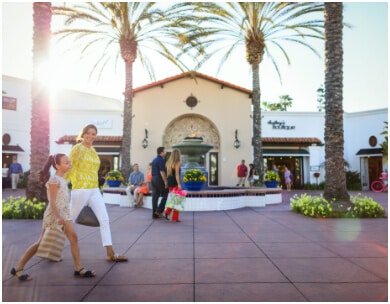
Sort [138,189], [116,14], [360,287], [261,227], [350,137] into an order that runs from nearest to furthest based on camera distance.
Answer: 1. [360,287]
2. [261,227]
3. [138,189]
4. [116,14]
5. [350,137]

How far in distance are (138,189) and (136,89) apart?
40.1 ft

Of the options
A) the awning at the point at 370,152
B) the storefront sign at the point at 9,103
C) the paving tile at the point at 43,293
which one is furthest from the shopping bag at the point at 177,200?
the storefront sign at the point at 9,103

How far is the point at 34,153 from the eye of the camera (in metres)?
9.27

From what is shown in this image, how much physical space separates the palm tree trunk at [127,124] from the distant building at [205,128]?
13.4 feet

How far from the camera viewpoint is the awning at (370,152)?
2498 cm

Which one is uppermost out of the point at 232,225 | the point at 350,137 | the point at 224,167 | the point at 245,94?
the point at 245,94

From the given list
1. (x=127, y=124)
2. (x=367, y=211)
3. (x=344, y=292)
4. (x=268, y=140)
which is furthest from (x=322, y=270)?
(x=268, y=140)


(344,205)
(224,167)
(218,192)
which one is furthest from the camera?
(224,167)

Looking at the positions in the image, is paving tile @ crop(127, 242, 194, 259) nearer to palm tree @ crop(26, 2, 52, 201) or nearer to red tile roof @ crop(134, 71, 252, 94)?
palm tree @ crop(26, 2, 52, 201)

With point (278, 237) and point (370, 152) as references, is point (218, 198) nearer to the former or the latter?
point (278, 237)

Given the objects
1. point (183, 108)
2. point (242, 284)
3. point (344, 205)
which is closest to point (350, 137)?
point (183, 108)

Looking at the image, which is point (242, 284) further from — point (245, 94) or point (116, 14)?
point (245, 94)

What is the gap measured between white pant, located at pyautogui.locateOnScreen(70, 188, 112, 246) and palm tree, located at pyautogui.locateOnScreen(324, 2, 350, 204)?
7.02m

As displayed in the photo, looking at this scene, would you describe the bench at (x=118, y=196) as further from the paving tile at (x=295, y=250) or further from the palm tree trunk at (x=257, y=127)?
the palm tree trunk at (x=257, y=127)
